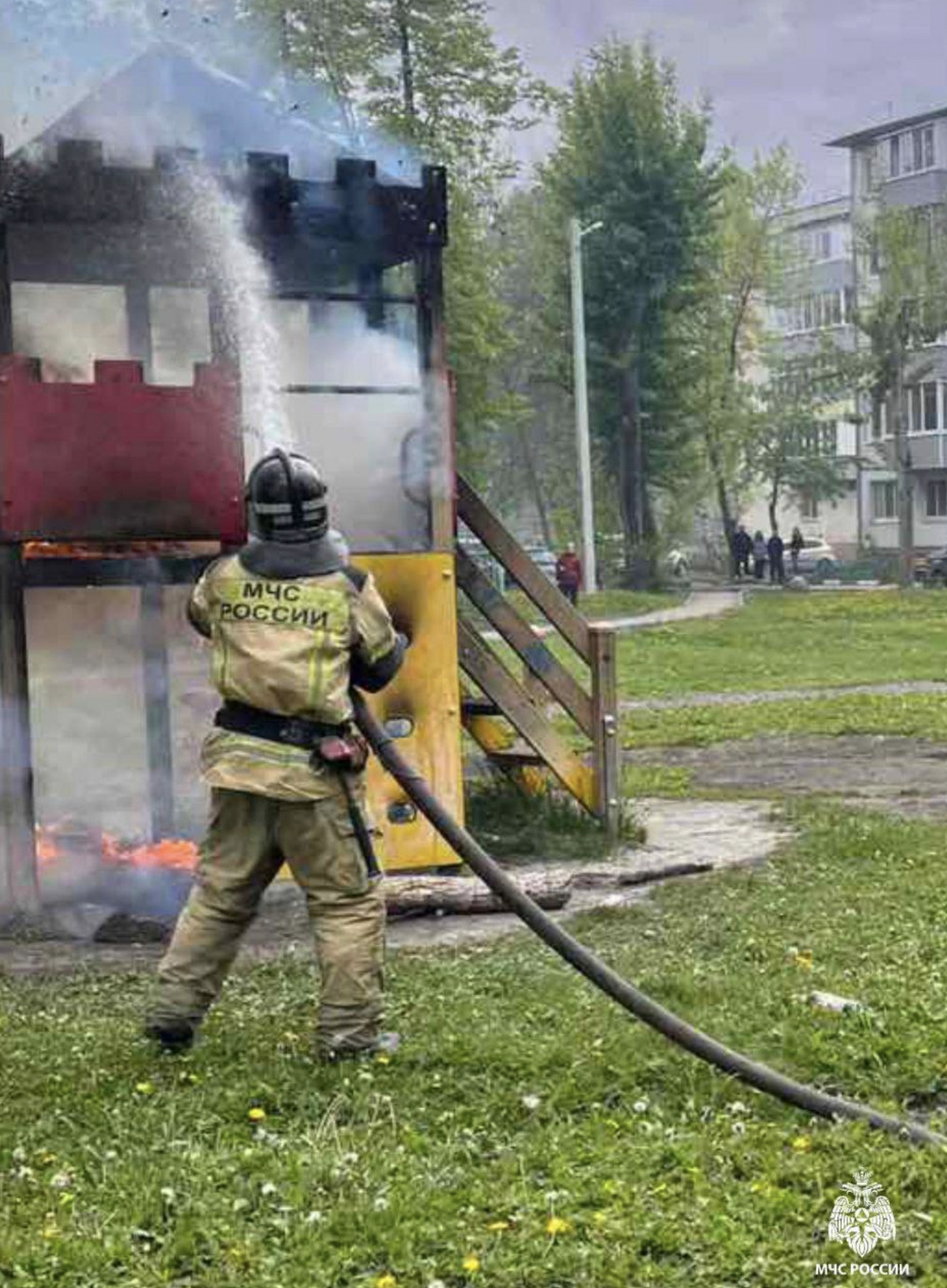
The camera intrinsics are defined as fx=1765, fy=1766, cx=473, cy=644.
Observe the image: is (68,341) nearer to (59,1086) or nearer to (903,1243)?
(59,1086)

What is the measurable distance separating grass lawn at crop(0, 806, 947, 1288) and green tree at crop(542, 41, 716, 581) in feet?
107

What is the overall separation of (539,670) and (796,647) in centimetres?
1673

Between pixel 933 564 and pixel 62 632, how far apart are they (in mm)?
36368

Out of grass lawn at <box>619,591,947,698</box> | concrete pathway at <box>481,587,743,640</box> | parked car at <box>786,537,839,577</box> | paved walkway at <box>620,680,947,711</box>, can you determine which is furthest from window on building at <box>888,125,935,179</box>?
paved walkway at <box>620,680,947,711</box>

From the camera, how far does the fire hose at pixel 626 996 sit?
4.62m

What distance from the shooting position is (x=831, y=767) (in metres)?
12.9

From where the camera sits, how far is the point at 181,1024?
5.39 metres

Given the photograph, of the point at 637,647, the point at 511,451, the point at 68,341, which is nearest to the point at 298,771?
the point at 68,341

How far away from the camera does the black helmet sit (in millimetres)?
5445

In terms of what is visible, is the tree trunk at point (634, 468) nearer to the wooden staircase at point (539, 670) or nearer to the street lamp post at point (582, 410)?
the street lamp post at point (582, 410)

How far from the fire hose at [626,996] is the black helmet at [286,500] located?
550 mm

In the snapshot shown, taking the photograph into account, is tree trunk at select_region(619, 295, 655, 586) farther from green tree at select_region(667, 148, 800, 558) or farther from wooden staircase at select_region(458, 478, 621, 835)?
wooden staircase at select_region(458, 478, 621, 835)

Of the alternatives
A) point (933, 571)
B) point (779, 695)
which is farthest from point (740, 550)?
point (779, 695)

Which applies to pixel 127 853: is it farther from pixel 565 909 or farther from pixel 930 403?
pixel 930 403
